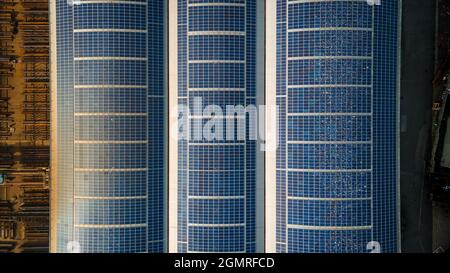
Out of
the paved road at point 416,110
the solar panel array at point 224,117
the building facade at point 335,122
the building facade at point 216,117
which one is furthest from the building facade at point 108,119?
the paved road at point 416,110

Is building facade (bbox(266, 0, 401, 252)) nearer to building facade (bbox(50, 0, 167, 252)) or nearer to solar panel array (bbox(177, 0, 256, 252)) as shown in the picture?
solar panel array (bbox(177, 0, 256, 252))

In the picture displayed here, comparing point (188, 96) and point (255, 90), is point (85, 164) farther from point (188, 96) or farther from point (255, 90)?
point (255, 90)

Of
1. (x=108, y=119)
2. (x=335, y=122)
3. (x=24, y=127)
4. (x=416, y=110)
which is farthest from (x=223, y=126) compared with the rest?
(x=24, y=127)

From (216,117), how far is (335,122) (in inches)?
193

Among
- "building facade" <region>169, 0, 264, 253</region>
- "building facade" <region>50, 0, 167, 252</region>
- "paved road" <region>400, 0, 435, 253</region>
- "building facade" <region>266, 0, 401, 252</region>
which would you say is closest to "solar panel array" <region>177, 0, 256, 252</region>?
"building facade" <region>169, 0, 264, 253</region>

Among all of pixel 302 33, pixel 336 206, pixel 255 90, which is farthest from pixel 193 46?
pixel 336 206

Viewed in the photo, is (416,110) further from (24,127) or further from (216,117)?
(24,127)

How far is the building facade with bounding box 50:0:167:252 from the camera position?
1498 cm

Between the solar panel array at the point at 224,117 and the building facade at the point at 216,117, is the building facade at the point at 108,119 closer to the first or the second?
the building facade at the point at 216,117

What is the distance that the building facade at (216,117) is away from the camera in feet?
49.3

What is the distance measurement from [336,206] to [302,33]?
7.23 metres

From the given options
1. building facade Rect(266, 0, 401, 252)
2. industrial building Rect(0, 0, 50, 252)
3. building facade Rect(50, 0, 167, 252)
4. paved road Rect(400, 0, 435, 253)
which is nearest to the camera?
building facade Rect(266, 0, 401, 252)

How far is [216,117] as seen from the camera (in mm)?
15047

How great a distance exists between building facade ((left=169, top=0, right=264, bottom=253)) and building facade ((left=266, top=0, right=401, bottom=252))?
4.55ft
